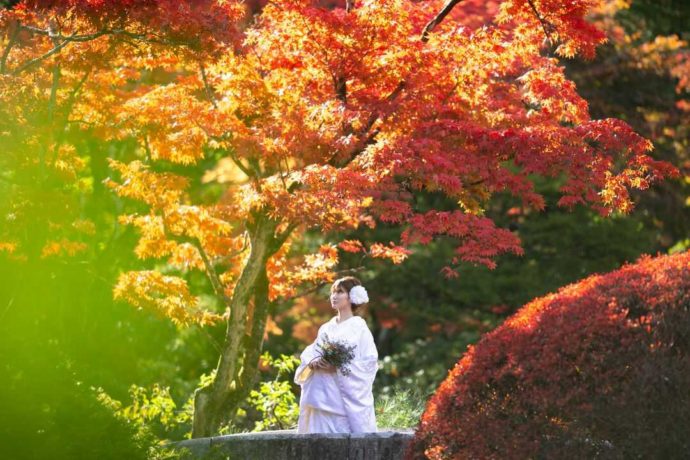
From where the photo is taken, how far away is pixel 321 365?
8211 mm

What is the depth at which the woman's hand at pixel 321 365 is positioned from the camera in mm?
8182

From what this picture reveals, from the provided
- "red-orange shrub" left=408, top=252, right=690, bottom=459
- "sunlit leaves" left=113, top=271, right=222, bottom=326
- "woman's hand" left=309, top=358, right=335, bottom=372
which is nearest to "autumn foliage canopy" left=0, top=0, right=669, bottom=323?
"sunlit leaves" left=113, top=271, right=222, bottom=326

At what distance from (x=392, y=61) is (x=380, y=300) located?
11.5 meters

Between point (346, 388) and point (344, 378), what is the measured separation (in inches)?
3.1

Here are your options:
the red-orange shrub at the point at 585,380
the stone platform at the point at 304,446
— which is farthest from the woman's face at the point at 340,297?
the red-orange shrub at the point at 585,380

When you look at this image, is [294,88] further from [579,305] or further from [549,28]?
[579,305]

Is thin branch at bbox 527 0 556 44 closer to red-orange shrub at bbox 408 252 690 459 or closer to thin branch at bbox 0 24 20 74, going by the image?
red-orange shrub at bbox 408 252 690 459

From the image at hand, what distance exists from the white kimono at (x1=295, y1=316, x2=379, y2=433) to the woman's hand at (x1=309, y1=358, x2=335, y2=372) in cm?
4

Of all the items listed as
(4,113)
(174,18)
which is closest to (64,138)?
(4,113)

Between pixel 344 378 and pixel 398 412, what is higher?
pixel 344 378

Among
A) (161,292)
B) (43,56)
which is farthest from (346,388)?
(43,56)

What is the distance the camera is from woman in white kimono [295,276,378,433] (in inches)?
324

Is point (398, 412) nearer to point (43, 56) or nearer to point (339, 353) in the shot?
point (339, 353)

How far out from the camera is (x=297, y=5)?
8914 millimetres
